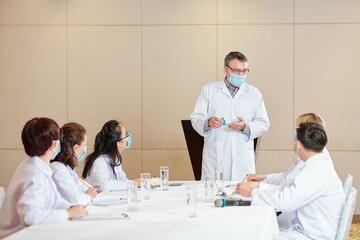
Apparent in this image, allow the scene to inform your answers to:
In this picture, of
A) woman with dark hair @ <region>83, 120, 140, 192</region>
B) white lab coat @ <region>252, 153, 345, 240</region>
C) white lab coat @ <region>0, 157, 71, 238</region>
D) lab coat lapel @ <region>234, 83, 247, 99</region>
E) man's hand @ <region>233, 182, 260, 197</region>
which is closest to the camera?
white lab coat @ <region>0, 157, 71, 238</region>

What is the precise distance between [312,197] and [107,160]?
5.28ft

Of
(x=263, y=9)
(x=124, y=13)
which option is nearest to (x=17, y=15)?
(x=124, y=13)

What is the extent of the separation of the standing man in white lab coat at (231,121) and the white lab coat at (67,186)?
1667mm

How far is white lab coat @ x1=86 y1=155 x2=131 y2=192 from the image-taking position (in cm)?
340

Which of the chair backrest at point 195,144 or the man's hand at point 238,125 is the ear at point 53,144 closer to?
the man's hand at point 238,125

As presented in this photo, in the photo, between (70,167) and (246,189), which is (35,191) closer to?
(70,167)

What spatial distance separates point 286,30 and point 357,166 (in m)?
1.94

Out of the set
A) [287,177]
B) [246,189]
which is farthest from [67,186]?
[287,177]

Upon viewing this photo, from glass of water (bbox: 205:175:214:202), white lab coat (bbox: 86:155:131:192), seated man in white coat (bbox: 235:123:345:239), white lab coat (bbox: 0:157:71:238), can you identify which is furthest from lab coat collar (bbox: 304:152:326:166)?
white lab coat (bbox: 0:157:71:238)

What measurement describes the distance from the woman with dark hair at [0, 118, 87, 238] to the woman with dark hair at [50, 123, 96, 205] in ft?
0.71

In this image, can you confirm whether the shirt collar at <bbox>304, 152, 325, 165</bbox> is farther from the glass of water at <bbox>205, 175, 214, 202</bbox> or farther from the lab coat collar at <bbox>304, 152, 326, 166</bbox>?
the glass of water at <bbox>205, 175, 214, 202</bbox>

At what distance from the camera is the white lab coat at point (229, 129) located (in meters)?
4.38

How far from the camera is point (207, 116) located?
457 cm

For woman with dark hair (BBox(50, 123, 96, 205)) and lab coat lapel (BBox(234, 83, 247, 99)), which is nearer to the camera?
woman with dark hair (BBox(50, 123, 96, 205))
